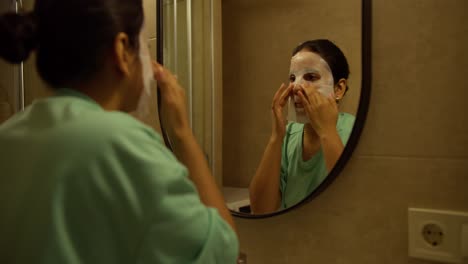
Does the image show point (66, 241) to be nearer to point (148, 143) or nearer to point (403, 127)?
point (148, 143)

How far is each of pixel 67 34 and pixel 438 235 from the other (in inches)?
25.2

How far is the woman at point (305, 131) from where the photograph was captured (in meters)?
0.76

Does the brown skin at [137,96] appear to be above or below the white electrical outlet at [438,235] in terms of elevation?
above

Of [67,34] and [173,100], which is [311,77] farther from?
[67,34]

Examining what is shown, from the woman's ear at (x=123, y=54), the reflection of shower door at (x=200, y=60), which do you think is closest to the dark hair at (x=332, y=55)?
the reflection of shower door at (x=200, y=60)

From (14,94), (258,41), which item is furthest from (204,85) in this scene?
(14,94)

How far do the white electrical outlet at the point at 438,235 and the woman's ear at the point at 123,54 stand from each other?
514 mm

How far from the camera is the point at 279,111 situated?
834mm

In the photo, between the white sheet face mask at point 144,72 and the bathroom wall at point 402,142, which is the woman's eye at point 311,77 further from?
the white sheet face mask at point 144,72

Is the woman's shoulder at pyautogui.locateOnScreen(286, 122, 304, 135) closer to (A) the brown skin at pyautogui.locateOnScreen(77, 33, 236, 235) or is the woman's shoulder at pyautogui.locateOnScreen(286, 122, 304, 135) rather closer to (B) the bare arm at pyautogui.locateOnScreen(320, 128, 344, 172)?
(B) the bare arm at pyautogui.locateOnScreen(320, 128, 344, 172)

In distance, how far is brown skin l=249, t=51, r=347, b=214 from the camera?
758mm

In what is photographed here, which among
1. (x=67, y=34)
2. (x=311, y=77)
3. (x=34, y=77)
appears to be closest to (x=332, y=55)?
(x=311, y=77)

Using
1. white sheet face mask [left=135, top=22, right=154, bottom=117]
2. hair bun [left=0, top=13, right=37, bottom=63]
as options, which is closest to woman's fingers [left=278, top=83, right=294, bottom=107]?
white sheet face mask [left=135, top=22, right=154, bottom=117]

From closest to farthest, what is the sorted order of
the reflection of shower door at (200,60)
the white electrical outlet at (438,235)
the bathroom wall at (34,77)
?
1. the white electrical outlet at (438,235)
2. the reflection of shower door at (200,60)
3. the bathroom wall at (34,77)
